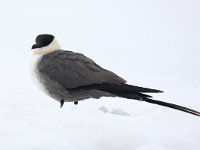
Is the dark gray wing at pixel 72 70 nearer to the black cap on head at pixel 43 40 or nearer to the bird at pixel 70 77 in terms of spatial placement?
the bird at pixel 70 77

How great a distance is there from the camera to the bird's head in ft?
20.5

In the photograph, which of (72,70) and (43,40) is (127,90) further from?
(43,40)

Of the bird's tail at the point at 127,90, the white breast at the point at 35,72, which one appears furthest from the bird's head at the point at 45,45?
the bird's tail at the point at 127,90

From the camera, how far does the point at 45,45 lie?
6316mm

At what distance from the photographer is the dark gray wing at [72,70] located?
5.67 meters

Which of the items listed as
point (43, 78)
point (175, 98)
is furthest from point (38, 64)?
point (175, 98)

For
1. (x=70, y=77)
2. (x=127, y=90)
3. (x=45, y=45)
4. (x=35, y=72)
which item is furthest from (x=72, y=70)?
(x=127, y=90)

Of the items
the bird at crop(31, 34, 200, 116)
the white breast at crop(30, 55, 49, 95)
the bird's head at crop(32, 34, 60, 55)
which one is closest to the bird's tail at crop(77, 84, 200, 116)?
the bird at crop(31, 34, 200, 116)

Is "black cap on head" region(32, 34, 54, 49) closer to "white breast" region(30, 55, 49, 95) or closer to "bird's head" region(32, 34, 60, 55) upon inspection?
"bird's head" region(32, 34, 60, 55)

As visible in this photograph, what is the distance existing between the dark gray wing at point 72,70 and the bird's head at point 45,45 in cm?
22

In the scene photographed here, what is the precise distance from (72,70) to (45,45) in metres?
0.71

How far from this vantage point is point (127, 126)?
5.04 m

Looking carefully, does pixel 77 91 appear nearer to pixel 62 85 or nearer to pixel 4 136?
pixel 62 85

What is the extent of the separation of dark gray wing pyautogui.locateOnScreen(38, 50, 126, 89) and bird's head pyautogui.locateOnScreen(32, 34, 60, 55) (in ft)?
0.71
